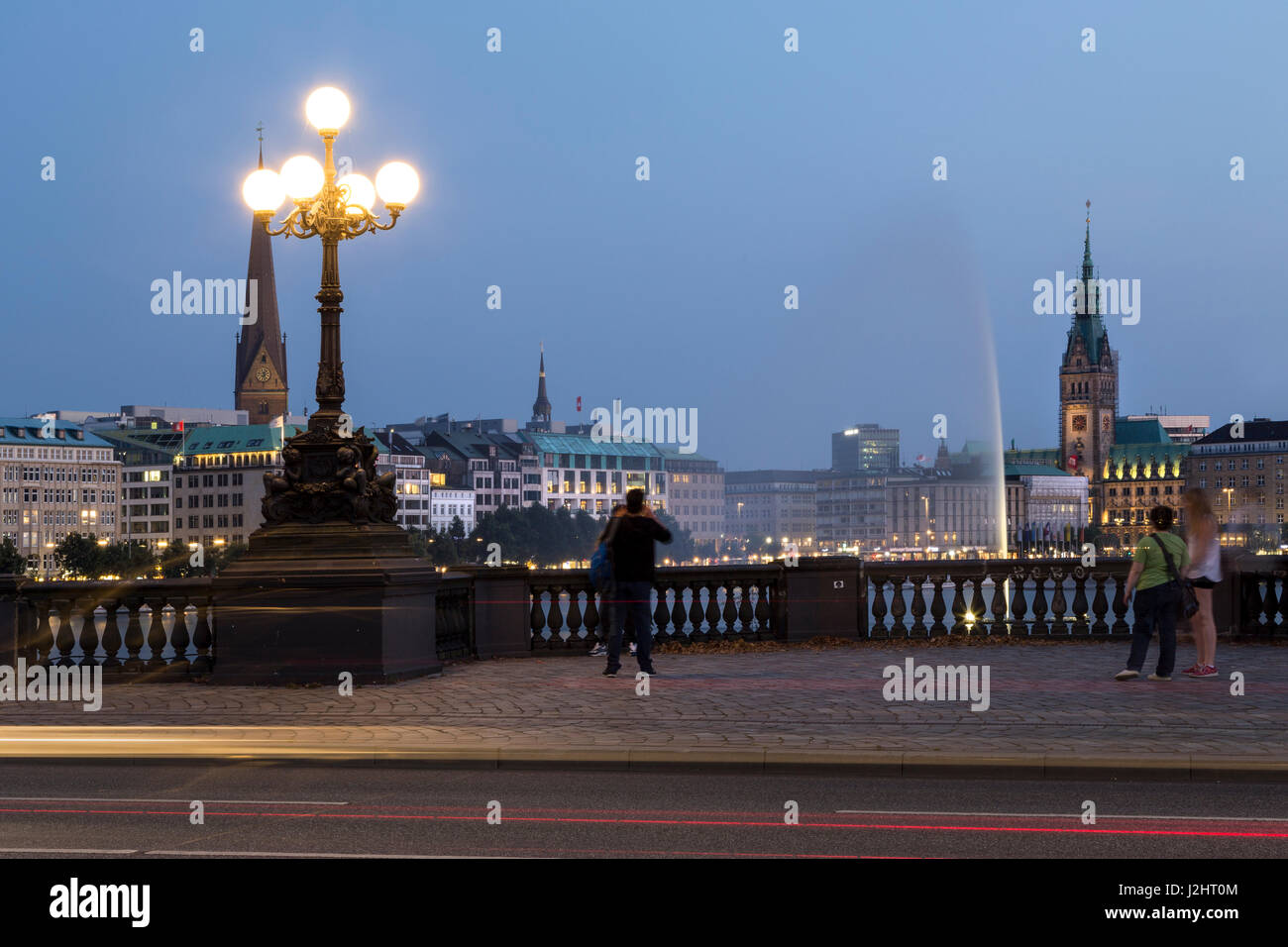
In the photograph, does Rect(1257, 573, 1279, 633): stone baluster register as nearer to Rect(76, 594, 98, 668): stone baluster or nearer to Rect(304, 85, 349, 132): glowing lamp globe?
Rect(304, 85, 349, 132): glowing lamp globe

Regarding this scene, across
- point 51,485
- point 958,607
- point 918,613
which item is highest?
point 51,485

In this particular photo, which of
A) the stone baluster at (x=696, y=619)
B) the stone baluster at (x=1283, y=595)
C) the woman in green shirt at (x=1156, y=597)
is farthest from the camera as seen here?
the stone baluster at (x=696, y=619)

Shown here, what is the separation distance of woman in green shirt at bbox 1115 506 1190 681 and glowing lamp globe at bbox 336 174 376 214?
→ 9025 mm

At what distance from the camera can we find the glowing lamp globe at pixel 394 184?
1908 cm

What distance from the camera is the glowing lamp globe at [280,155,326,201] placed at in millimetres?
17938

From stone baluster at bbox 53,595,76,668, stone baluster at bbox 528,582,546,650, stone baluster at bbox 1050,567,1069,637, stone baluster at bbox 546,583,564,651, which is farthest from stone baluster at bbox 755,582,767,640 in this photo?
stone baluster at bbox 53,595,76,668

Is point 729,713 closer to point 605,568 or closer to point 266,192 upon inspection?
point 605,568

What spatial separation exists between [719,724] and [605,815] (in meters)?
3.61

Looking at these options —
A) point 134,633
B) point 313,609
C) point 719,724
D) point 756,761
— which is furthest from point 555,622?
point 756,761

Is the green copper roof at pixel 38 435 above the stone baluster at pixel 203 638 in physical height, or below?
above

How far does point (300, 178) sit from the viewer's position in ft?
58.9

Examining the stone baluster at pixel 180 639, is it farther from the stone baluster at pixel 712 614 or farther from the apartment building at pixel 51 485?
the apartment building at pixel 51 485

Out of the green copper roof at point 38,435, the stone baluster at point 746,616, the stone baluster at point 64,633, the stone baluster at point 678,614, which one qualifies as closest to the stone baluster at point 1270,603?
the stone baluster at point 746,616

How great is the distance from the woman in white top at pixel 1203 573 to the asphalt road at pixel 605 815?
251 inches
